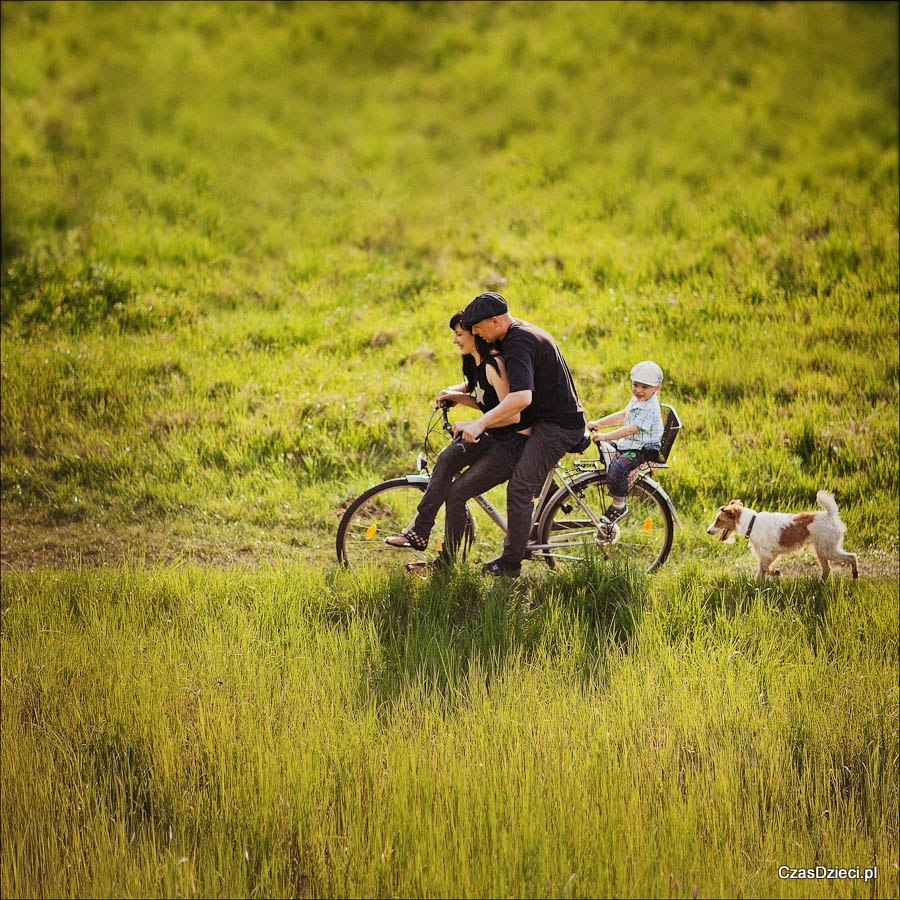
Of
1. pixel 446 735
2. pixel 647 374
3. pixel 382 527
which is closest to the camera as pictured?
pixel 446 735

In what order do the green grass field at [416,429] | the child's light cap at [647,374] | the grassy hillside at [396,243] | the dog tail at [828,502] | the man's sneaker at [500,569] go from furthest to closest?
the grassy hillside at [396,243]
the man's sneaker at [500,569]
the dog tail at [828,502]
the child's light cap at [647,374]
the green grass field at [416,429]

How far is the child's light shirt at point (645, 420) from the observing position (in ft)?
22.8

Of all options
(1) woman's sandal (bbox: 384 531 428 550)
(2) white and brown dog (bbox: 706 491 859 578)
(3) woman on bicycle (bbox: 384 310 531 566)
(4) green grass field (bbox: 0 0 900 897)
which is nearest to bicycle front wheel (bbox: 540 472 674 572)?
(4) green grass field (bbox: 0 0 900 897)

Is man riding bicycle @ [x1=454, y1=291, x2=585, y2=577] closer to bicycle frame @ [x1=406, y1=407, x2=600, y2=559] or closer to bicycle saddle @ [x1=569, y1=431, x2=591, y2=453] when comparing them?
bicycle saddle @ [x1=569, y1=431, x2=591, y2=453]

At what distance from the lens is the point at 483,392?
6.80 meters

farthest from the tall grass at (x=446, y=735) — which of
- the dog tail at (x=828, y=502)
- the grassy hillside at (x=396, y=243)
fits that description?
the grassy hillside at (x=396, y=243)

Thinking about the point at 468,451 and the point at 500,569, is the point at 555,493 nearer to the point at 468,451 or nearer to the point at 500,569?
the point at 500,569

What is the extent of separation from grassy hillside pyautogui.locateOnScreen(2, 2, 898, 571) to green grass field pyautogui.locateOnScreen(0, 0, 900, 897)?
6 centimetres

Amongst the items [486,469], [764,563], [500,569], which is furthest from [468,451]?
[764,563]

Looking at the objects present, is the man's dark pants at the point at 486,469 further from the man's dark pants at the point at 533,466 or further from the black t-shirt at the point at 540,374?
the black t-shirt at the point at 540,374

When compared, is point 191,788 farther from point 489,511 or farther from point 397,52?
point 397,52

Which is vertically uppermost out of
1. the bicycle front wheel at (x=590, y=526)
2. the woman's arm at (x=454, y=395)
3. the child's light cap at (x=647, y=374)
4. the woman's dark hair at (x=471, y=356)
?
the woman's dark hair at (x=471, y=356)

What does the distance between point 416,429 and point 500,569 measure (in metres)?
2.68

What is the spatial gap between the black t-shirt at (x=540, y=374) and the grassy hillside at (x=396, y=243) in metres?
→ 2.18
